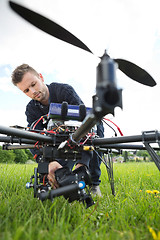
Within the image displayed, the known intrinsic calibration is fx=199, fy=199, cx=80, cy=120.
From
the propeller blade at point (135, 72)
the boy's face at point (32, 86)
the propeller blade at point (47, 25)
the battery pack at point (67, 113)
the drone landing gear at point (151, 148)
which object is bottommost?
the drone landing gear at point (151, 148)

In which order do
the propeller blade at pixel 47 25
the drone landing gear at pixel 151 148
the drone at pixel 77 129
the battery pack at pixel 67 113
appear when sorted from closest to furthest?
the drone at pixel 77 129 → the propeller blade at pixel 47 25 → the drone landing gear at pixel 151 148 → the battery pack at pixel 67 113

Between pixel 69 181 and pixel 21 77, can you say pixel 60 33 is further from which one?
pixel 21 77

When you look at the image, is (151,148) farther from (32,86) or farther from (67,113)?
(32,86)

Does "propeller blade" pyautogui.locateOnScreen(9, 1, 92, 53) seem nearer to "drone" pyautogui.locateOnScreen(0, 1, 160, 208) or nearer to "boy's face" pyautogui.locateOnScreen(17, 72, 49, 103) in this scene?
"drone" pyautogui.locateOnScreen(0, 1, 160, 208)

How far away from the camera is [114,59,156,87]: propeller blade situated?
5.15 ft

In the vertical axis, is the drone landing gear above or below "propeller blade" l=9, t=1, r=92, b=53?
below

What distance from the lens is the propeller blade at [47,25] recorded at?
3.86 ft

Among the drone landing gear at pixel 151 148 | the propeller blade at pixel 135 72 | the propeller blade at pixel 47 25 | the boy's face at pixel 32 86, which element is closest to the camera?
the propeller blade at pixel 47 25

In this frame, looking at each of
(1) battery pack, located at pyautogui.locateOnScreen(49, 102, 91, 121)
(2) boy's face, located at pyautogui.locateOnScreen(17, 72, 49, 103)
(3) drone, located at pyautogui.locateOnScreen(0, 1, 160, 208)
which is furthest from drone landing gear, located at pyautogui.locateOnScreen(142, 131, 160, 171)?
(2) boy's face, located at pyautogui.locateOnScreen(17, 72, 49, 103)

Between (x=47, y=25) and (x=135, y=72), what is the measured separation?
79 cm

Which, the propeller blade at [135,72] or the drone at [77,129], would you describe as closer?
the drone at [77,129]

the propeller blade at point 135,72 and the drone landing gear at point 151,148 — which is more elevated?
the propeller blade at point 135,72

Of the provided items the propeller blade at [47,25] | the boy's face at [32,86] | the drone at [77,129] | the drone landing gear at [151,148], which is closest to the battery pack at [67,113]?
the drone at [77,129]

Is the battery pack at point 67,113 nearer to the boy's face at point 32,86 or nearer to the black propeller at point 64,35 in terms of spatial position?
the black propeller at point 64,35
